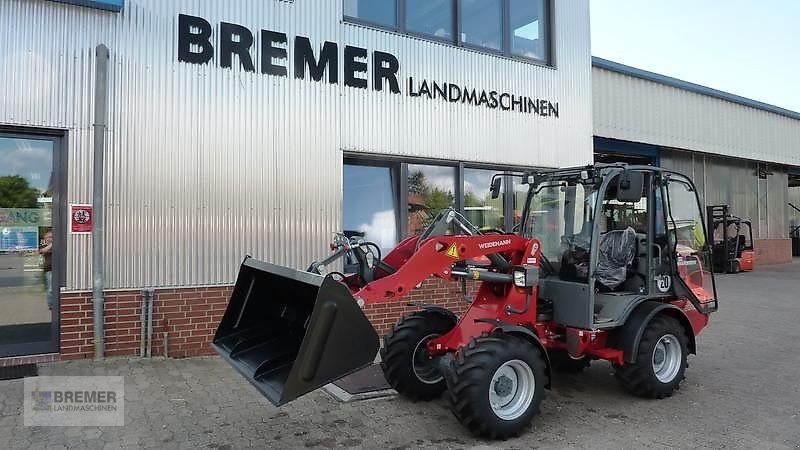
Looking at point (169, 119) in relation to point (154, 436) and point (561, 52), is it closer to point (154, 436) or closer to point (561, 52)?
point (154, 436)

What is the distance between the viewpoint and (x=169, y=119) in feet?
22.7

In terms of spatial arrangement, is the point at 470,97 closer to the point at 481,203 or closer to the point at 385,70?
the point at 385,70

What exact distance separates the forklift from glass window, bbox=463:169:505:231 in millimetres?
12023

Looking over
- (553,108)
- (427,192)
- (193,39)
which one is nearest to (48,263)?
(193,39)

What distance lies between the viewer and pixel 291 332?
4707 millimetres

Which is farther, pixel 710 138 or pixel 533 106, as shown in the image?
pixel 710 138

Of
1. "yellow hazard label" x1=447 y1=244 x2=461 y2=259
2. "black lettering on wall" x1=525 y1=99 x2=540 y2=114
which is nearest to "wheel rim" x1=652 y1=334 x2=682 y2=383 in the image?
"yellow hazard label" x1=447 y1=244 x2=461 y2=259

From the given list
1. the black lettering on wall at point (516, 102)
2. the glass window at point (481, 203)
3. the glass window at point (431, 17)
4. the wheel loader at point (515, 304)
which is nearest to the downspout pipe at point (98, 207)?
the wheel loader at point (515, 304)

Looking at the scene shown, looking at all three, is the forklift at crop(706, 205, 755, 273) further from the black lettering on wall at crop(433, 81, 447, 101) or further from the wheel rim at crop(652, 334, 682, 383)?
the wheel rim at crop(652, 334, 682, 383)

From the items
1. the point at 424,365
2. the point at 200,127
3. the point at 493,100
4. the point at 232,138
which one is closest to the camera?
the point at 424,365

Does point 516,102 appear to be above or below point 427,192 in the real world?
above

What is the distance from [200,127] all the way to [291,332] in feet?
11.6

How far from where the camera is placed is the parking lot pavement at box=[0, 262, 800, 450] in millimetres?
4531

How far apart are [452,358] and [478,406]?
441 millimetres
